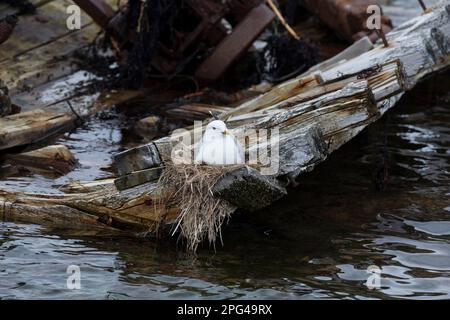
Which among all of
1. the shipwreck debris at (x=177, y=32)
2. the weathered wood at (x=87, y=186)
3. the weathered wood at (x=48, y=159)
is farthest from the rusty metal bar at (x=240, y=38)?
the weathered wood at (x=87, y=186)

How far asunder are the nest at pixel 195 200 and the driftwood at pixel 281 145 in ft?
0.31

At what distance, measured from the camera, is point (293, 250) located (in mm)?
7027

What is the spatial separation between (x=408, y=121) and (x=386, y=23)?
7.95 feet

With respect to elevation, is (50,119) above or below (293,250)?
above

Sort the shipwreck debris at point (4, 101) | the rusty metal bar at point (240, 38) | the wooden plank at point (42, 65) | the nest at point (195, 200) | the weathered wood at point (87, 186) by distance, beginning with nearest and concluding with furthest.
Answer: the nest at point (195, 200) < the weathered wood at point (87, 186) < the shipwreck debris at point (4, 101) < the wooden plank at point (42, 65) < the rusty metal bar at point (240, 38)

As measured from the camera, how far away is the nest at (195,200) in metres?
6.43

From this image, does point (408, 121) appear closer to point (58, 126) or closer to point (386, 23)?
point (386, 23)

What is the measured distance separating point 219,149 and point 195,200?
0.42 meters

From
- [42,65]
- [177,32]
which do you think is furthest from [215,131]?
[42,65]

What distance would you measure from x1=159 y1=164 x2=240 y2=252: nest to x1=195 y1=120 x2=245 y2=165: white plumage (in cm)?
7

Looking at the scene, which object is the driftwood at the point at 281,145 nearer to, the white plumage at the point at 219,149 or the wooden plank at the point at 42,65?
the white plumage at the point at 219,149

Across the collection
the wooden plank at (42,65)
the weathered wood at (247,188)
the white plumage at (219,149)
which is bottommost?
the weathered wood at (247,188)

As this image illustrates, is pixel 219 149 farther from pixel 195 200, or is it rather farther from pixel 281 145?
pixel 281 145

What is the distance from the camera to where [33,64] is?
1128 centimetres
